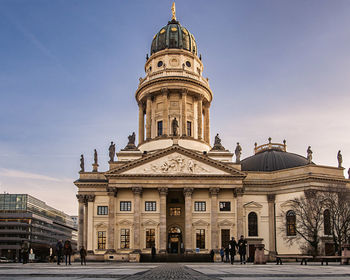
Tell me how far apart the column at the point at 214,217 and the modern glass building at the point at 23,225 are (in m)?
55.9

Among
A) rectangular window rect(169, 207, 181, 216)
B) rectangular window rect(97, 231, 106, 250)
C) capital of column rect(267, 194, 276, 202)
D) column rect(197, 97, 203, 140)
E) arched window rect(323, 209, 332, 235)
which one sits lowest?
rectangular window rect(97, 231, 106, 250)

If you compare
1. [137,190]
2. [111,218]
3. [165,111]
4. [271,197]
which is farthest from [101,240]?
[271,197]

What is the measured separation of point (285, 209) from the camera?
60.8 metres

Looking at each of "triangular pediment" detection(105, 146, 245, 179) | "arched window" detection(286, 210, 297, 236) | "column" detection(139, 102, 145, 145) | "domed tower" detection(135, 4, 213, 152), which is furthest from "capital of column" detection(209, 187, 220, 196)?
"column" detection(139, 102, 145, 145)

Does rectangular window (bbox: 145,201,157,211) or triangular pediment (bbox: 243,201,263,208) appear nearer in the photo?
rectangular window (bbox: 145,201,157,211)

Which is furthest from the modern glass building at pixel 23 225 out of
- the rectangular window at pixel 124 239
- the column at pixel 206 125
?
the column at pixel 206 125

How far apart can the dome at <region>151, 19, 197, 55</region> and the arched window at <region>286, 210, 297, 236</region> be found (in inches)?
1285

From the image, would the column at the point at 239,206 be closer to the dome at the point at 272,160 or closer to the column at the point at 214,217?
the column at the point at 214,217

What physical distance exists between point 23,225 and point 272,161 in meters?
73.0

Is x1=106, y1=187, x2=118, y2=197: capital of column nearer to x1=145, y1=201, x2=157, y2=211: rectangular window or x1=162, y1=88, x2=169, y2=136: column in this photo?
x1=145, y1=201, x2=157, y2=211: rectangular window

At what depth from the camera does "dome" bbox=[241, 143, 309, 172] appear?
6650 centimetres

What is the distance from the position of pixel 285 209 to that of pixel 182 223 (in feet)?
46.0

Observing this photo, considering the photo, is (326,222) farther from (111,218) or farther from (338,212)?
(111,218)

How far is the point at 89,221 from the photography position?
60906mm
